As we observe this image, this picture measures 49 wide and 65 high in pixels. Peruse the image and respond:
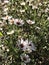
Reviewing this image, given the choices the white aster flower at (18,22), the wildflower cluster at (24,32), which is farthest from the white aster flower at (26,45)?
the white aster flower at (18,22)

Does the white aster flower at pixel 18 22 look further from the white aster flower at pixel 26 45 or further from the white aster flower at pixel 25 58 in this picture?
the white aster flower at pixel 25 58

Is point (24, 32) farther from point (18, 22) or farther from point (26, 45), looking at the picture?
point (26, 45)

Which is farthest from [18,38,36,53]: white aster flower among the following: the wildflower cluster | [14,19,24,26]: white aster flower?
[14,19,24,26]: white aster flower

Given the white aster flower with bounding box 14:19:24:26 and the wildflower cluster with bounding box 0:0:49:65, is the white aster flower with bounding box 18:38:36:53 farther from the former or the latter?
the white aster flower with bounding box 14:19:24:26

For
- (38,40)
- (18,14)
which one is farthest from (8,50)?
(18,14)

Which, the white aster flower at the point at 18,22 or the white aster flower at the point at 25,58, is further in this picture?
the white aster flower at the point at 18,22

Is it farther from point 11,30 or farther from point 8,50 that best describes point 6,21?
point 8,50

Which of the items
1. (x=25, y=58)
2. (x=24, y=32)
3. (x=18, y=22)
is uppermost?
(x=18, y=22)

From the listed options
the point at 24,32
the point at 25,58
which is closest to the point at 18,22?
the point at 24,32
